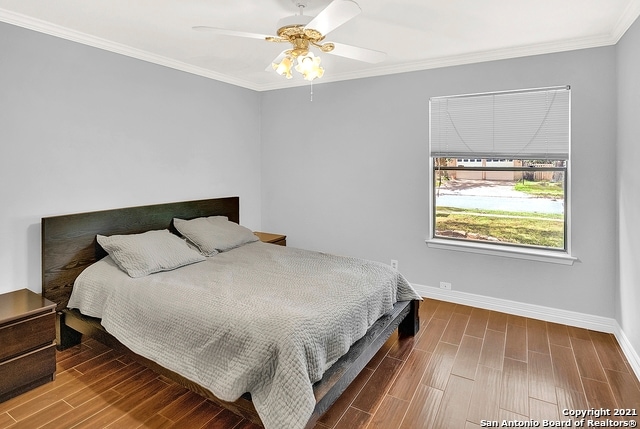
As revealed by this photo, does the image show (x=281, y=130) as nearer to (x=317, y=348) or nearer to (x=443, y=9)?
(x=443, y=9)

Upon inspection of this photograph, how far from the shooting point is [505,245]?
3695 mm

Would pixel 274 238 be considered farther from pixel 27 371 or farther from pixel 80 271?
pixel 27 371

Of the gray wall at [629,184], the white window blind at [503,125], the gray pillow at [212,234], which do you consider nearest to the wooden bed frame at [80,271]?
the gray pillow at [212,234]

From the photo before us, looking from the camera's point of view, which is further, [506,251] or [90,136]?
[506,251]

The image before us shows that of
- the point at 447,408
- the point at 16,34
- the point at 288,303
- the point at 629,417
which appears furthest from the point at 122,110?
the point at 629,417

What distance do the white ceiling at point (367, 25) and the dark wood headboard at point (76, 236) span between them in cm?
142

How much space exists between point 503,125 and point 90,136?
11.9 ft

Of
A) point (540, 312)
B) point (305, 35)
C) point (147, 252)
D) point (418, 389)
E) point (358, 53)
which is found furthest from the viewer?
point (540, 312)

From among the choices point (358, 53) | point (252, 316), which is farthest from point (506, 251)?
point (252, 316)

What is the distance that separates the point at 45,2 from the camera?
248 centimetres

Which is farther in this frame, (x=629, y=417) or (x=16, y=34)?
(x=16, y=34)

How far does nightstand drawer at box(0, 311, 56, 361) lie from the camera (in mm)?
2283

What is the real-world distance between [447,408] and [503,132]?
248 centimetres

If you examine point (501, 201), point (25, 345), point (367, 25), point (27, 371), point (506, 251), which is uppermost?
point (367, 25)
